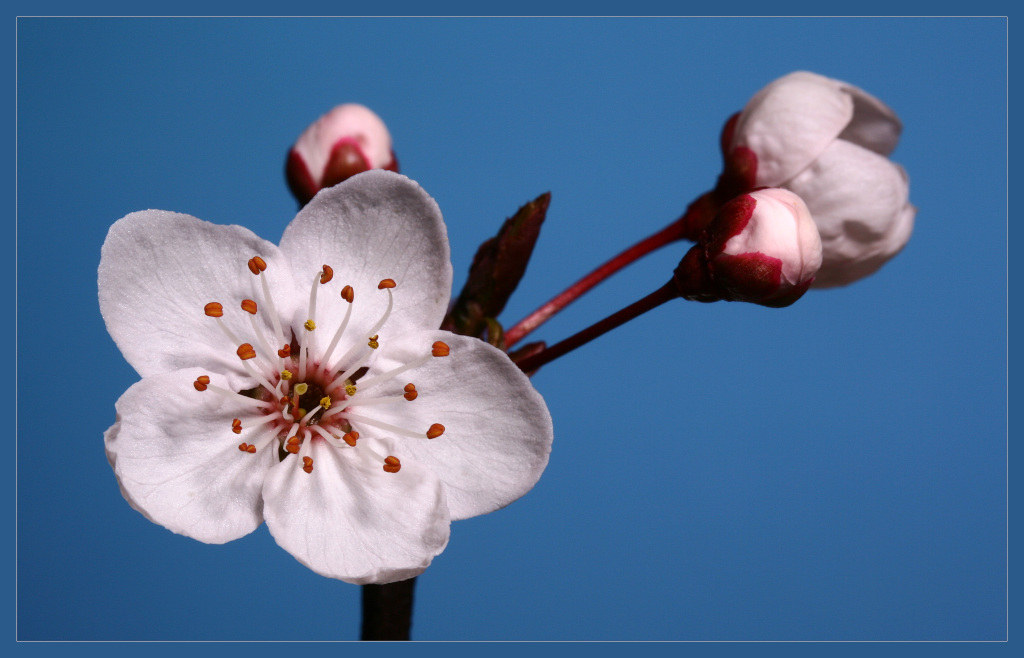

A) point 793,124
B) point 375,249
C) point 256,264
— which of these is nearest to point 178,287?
point 256,264

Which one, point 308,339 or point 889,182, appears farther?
point 889,182

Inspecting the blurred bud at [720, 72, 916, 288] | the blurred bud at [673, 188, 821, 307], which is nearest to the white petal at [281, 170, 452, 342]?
the blurred bud at [673, 188, 821, 307]

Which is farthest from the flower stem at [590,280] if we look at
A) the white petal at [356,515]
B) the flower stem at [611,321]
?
the white petal at [356,515]

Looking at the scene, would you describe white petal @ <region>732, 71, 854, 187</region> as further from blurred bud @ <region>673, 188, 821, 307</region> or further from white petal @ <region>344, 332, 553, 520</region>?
white petal @ <region>344, 332, 553, 520</region>

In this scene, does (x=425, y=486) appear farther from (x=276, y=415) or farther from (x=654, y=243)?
(x=654, y=243)

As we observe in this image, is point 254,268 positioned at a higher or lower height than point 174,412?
higher

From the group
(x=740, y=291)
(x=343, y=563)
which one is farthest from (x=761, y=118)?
(x=343, y=563)
